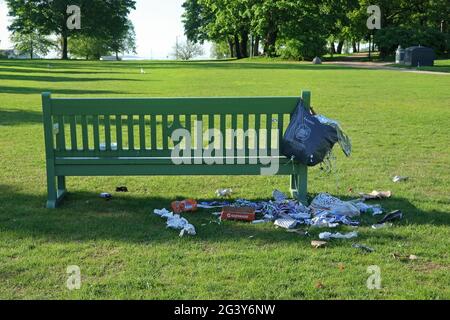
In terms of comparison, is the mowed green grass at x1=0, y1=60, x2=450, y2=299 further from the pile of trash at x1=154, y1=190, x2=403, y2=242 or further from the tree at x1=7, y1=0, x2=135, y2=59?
the tree at x1=7, y1=0, x2=135, y2=59

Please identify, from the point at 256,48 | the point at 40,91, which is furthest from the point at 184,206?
the point at 256,48

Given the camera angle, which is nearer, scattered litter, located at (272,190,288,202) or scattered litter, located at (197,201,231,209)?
scattered litter, located at (197,201,231,209)

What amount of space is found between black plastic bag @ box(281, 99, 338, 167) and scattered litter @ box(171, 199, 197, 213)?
1172 mm

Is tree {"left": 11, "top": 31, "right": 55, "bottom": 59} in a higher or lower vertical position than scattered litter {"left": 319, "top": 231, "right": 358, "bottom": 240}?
higher

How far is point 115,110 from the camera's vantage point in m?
6.02

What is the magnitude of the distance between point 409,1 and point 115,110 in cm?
6344

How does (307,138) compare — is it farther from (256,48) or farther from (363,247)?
(256,48)

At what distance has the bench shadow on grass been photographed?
17.0ft

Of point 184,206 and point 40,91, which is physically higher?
point 40,91

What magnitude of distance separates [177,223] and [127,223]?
0.53 meters

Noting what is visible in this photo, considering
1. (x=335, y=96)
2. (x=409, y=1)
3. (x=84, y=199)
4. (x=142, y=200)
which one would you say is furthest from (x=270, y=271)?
(x=409, y=1)

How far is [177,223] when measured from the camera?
543 cm

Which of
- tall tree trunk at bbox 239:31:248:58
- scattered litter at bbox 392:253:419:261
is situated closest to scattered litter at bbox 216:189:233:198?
scattered litter at bbox 392:253:419:261
